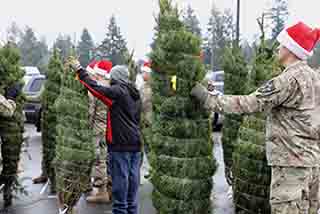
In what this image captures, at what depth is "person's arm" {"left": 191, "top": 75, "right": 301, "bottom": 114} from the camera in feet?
12.0

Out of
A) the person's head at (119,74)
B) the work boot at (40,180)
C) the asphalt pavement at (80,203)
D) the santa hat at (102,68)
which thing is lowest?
the asphalt pavement at (80,203)

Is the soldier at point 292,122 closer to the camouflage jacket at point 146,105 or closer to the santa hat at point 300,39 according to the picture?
the santa hat at point 300,39

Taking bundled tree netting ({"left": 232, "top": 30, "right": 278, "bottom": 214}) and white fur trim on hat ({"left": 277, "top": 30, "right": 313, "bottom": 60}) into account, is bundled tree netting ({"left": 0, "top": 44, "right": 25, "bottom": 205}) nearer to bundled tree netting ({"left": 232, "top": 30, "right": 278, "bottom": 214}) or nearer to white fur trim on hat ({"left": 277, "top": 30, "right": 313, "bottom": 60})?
bundled tree netting ({"left": 232, "top": 30, "right": 278, "bottom": 214})

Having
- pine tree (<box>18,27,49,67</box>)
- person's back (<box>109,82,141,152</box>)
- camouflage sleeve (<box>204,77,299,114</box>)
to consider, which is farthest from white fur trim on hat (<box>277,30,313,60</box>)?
pine tree (<box>18,27,49,67</box>)

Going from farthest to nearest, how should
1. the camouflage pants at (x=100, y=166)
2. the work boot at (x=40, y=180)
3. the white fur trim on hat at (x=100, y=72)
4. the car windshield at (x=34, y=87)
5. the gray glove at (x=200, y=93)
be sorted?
the car windshield at (x=34, y=87) → the work boot at (x=40, y=180) → the white fur trim on hat at (x=100, y=72) → the camouflage pants at (x=100, y=166) → the gray glove at (x=200, y=93)

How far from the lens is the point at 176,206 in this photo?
4648 mm

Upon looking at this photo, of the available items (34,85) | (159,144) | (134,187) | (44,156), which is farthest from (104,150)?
(34,85)

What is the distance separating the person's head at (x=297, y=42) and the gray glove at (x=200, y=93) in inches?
30.1

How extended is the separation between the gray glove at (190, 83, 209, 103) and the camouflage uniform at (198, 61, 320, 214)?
34 centimetres

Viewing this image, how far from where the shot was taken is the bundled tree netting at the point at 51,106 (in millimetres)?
7117

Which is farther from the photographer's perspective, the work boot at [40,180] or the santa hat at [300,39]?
the work boot at [40,180]

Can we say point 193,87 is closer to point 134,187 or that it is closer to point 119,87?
point 119,87

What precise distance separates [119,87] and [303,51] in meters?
2.03

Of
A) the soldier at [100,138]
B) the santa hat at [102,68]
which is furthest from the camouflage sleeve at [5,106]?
the santa hat at [102,68]
